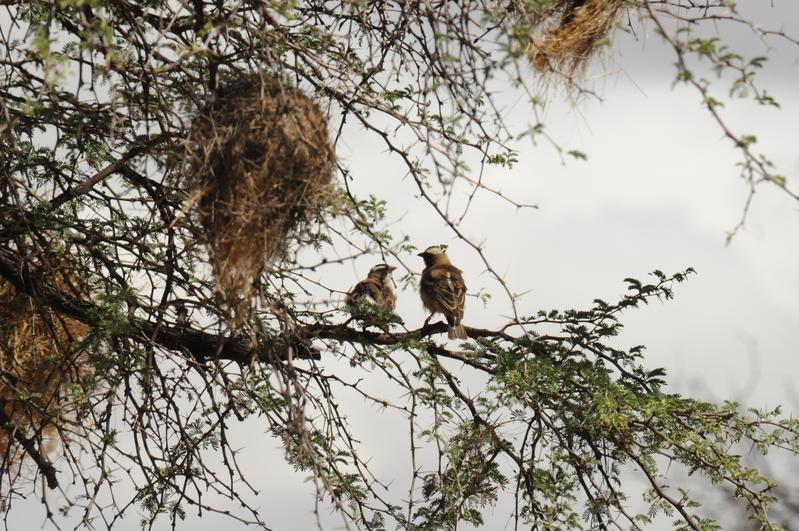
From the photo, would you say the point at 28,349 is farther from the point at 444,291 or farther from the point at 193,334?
the point at 444,291

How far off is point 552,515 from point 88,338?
212cm

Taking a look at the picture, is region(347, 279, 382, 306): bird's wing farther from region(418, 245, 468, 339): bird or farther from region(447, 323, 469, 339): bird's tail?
region(447, 323, 469, 339): bird's tail

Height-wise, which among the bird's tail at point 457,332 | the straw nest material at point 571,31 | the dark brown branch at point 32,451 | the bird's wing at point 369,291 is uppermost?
the bird's wing at point 369,291

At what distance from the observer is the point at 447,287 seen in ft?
22.4

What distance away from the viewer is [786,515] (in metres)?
7.20

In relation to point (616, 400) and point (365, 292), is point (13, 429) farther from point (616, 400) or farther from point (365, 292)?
point (616, 400)

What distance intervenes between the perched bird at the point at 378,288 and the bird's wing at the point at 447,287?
24 centimetres

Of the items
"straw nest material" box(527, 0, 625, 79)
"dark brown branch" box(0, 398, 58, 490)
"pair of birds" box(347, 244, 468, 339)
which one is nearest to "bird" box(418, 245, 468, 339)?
"pair of birds" box(347, 244, 468, 339)

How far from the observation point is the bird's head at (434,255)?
25.4 ft

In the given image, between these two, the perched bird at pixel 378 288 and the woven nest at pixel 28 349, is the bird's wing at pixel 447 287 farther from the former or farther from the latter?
the woven nest at pixel 28 349

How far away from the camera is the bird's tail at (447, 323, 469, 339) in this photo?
5.91 metres

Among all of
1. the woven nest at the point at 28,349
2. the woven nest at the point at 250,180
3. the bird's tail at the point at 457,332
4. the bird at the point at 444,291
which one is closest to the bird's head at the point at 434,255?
the bird at the point at 444,291

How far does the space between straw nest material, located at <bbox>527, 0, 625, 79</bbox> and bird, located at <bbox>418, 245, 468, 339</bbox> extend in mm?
1605

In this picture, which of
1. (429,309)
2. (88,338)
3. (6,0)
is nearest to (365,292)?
(429,309)
